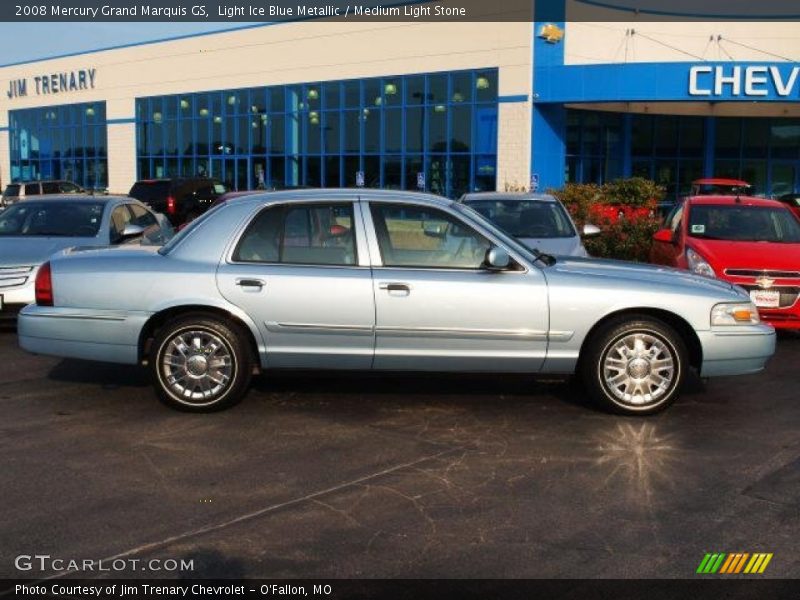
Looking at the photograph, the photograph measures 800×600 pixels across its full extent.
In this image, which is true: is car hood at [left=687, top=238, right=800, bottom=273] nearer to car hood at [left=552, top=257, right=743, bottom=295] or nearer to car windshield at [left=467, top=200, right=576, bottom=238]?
car windshield at [left=467, top=200, right=576, bottom=238]

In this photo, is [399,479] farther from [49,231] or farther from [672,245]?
[49,231]

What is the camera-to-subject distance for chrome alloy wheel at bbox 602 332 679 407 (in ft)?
21.2

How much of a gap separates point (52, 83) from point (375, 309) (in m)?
42.4

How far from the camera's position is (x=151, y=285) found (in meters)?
6.44

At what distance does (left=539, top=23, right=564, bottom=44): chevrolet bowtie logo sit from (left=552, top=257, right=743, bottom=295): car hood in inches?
815

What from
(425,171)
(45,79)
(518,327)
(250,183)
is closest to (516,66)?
(425,171)

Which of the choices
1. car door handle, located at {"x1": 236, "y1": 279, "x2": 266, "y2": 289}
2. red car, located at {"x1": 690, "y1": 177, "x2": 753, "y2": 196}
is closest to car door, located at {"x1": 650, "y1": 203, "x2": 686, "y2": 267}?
car door handle, located at {"x1": 236, "y1": 279, "x2": 266, "y2": 289}

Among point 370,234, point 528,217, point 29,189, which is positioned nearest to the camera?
point 370,234

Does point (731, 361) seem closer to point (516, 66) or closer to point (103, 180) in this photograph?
point (516, 66)

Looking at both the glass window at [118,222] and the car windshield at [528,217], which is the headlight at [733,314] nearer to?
the car windshield at [528,217]

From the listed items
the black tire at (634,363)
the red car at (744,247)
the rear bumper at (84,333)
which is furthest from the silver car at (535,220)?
the rear bumper at (84,333)

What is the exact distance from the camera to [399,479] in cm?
519

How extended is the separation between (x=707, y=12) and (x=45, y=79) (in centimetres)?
3131

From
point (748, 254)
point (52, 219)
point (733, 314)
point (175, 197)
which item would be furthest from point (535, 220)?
point (175, 197)
